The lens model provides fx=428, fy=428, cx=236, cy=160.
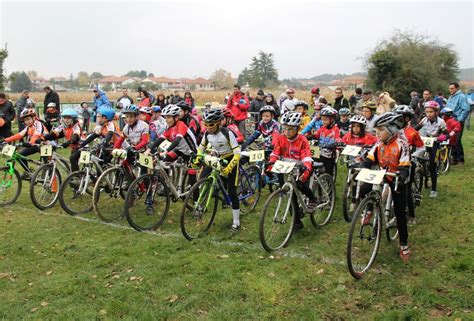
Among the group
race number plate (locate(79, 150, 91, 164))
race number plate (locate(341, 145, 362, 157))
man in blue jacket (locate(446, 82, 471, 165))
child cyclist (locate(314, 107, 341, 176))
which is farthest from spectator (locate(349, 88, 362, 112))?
race number plate (locate(79, 150, 91, 164))

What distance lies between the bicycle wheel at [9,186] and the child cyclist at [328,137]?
6.10m

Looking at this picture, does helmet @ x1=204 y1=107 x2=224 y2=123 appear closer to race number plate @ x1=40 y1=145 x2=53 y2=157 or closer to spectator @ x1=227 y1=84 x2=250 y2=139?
race number plate @ x1=40 y1=145 x2=53 y2=157

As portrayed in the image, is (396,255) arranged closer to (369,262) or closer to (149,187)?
(369,262)

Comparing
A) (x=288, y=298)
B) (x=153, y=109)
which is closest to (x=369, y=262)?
(x=288, y=298)

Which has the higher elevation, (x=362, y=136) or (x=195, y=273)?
(x=362, y=136)

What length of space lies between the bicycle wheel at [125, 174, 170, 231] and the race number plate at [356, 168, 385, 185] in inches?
139

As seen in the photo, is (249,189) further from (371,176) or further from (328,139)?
(371,176)

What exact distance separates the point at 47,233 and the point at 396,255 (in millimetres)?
5655

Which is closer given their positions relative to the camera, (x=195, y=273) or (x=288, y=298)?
(x=288, y=298)

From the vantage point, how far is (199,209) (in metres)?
6.86

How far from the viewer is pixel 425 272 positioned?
18.2ft

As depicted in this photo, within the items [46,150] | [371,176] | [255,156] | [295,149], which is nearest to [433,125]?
[255,156]

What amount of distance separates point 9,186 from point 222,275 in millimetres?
5620

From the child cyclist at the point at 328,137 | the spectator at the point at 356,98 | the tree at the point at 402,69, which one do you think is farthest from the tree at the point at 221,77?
the child cyclist at the point at 328,137
